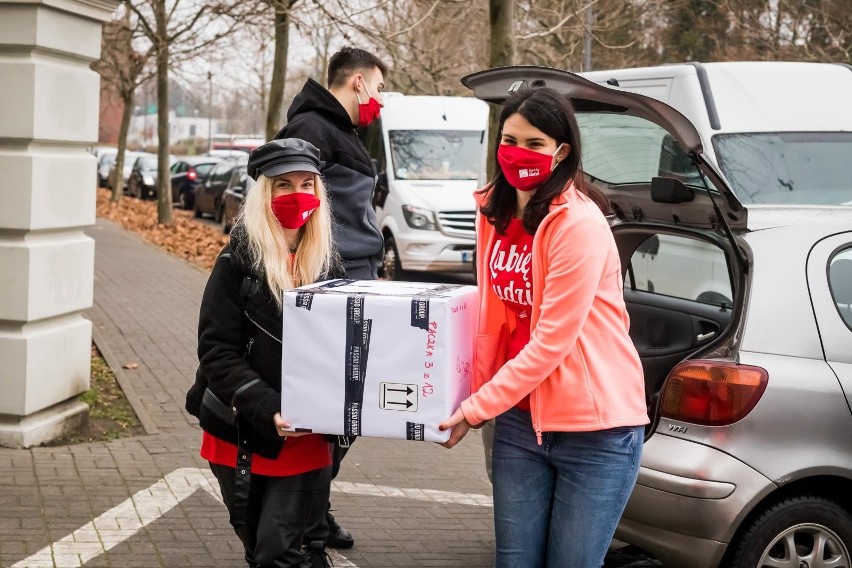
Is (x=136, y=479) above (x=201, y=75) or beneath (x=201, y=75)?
beneath

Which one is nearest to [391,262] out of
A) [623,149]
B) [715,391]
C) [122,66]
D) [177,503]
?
[177,503]

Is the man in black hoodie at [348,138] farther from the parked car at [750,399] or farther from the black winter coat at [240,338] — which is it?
the black winter coat at [240,338]

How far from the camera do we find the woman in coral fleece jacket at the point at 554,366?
3.03m

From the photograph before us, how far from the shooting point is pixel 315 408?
125 inches

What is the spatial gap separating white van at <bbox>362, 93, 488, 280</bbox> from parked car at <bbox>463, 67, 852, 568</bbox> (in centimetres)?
1046

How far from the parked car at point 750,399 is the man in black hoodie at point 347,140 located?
72cm

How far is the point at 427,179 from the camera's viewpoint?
1630 centimetres

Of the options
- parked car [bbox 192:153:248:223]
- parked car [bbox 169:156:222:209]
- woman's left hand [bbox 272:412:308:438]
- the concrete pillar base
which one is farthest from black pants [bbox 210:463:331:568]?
parked car [bbox 169:156:222:209]

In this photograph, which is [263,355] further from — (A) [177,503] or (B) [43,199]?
(B) [43,199]

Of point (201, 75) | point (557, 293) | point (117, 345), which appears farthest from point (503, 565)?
point (201, 75)

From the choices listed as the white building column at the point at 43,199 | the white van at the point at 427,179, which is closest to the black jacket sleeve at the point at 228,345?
the white building column at the point at 43,199

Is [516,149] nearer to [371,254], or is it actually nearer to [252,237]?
[252,237]

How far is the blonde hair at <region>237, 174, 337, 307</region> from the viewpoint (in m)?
3.39

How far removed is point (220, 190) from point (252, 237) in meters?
26.5
